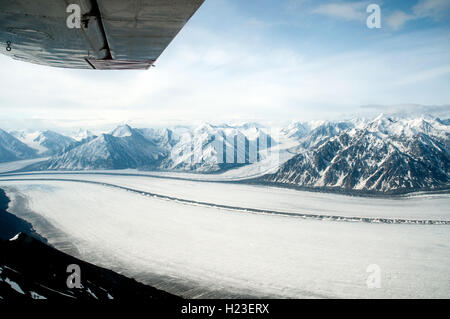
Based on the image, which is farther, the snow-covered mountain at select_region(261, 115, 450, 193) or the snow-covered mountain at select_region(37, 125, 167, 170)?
the snow-covered mountain at select_region(37, 125, 167, 170)

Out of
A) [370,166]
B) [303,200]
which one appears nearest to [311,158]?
[370,166]

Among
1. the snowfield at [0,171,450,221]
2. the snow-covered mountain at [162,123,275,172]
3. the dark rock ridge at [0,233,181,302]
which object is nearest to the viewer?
the dark rock ridge at [0,233,181,302]

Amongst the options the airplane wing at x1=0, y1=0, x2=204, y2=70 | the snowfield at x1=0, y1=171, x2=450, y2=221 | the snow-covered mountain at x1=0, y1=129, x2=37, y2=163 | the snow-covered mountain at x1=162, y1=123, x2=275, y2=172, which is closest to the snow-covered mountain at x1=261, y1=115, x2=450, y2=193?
the snowfield at x1=0, y1=171, x2=450, y2=221

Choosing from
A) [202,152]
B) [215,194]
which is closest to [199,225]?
[215,194]

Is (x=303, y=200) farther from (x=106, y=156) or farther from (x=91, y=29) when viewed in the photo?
(x=106, y=156)

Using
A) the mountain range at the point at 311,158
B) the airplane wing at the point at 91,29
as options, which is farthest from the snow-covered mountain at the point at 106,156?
the airplane wing at the point at 91,29

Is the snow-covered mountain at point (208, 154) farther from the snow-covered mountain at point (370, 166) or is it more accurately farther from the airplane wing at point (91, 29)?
the airplane wing at point (91, 29)

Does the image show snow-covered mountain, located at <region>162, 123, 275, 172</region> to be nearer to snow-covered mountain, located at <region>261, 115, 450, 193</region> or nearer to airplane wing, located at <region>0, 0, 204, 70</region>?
snow-covered mountain, located at <region>261, 115, 450, 193</region>
